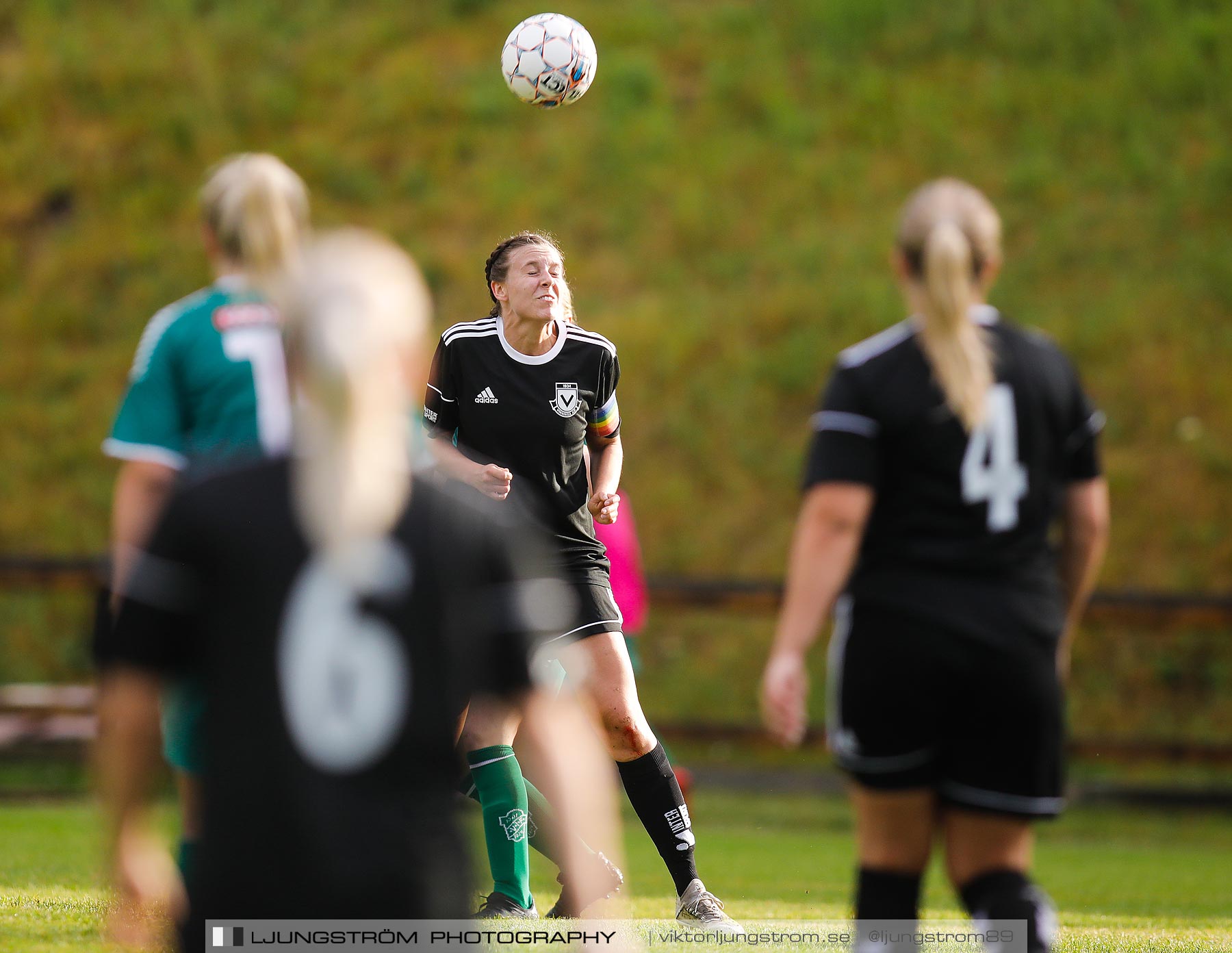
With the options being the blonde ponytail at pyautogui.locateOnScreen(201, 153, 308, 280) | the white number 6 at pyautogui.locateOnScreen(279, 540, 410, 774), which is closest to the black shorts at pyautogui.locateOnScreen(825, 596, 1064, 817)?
the white number 6 at pyautogui.locateOnScreen(279, 540, 410, 774)

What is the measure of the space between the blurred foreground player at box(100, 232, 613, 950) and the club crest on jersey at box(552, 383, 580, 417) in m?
2.87

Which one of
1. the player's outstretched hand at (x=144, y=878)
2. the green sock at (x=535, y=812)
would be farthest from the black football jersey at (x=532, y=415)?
the player's outstretched hand at (x=144, y=878)

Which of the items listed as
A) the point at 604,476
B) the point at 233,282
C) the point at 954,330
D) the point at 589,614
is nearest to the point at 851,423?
the point at 954,330

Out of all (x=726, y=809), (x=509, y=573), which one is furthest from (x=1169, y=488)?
(x=509, y=573)

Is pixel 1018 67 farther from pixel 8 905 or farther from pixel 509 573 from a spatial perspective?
pixel 509 573

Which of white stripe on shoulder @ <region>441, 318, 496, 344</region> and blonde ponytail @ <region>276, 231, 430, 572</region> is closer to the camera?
blonde ponytail @ <region>276, 231, 430, 572</region>

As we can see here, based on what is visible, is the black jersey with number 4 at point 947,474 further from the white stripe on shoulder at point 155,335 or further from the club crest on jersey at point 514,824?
the club crest on jersey at point 514,824

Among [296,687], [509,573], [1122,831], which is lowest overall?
[1122,831]

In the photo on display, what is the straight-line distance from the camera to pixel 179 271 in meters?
15.9

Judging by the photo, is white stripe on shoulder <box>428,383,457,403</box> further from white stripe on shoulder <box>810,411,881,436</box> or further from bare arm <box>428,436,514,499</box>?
white stripe on shoulder <box>810,411,881,436</box>

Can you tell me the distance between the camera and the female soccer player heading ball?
4711 millimetres

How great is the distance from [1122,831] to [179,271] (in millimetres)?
11487

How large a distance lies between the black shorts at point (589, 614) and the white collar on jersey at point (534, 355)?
2.63ft

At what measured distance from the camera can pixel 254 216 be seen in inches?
125
